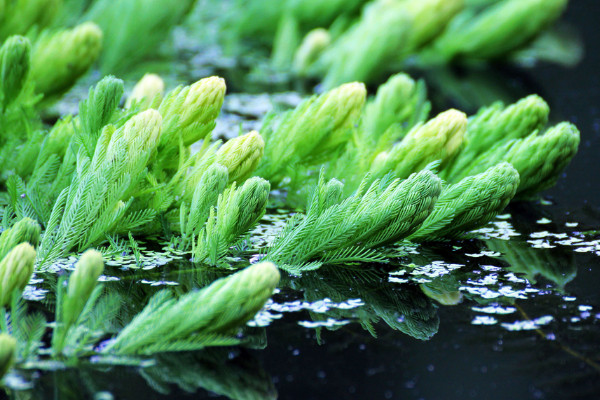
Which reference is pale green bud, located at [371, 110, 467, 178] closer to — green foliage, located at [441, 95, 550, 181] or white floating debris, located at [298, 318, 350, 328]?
green foliage, located at [441, 95, 550, 181]

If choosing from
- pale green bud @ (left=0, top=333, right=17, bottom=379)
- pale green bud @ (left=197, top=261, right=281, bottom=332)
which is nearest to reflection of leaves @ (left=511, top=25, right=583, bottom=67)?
pale green bud @ (left=197, top=261, right=281, bottom=332)

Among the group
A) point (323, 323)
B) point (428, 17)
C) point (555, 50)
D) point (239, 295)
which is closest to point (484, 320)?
point (323, 323)

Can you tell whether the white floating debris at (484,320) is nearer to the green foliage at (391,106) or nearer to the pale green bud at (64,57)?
the green foliage at (391,106)

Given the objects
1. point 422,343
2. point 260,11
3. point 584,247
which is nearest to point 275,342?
point 422,343

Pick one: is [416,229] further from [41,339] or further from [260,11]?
[260,11]

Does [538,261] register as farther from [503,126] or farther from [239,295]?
[239,295]

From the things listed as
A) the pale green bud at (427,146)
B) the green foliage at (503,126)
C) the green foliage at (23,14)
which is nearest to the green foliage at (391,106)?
the green foliage at (503,126)
